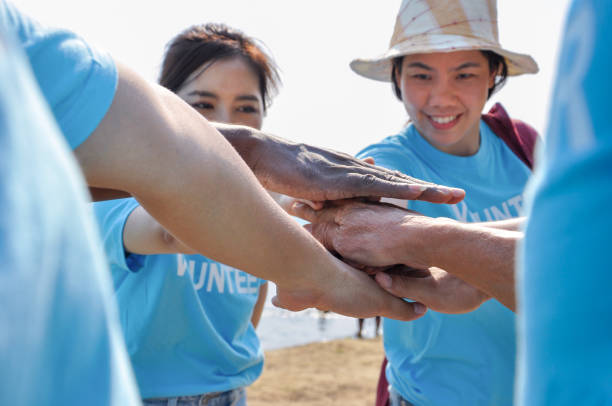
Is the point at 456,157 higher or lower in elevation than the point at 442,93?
lower

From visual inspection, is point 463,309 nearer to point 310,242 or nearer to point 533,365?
point 310,242

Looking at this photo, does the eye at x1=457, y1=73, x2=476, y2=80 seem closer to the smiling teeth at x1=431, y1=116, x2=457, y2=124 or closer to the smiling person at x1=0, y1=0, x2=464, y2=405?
the smiling teeth at x1=431, y1=116, x2=457, y2=124

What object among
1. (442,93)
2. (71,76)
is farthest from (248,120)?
(71,76)

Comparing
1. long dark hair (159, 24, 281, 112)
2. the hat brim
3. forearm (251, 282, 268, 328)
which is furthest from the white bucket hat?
forearm (251, 282, 268, 328)

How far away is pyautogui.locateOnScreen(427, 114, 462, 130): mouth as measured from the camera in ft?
6.87

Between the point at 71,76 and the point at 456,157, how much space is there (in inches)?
58.7

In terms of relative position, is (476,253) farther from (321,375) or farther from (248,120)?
(321,375)

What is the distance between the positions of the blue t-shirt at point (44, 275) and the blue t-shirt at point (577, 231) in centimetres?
31

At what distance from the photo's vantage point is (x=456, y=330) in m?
1.84

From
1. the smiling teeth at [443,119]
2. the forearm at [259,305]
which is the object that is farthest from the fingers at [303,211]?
the forearm at [259,305]

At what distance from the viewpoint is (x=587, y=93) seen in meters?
0.41

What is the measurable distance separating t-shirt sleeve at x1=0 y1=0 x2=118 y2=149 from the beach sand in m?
6.37

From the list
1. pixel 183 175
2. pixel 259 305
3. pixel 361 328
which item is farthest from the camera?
pixel 361 328

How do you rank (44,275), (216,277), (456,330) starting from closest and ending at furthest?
(44,275) → (456,330) → (216,277)
